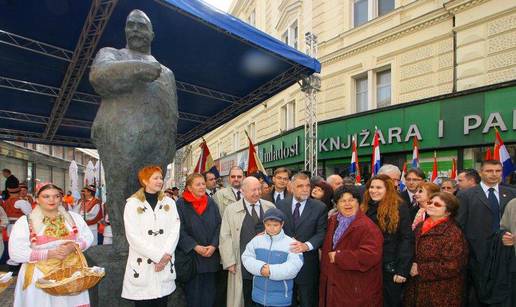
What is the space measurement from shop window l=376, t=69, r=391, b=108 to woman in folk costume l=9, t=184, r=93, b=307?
10.2 meters

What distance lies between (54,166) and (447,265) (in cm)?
3358

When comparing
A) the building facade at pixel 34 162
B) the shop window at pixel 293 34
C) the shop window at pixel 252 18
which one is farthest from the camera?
the shop window at pixel 252 18

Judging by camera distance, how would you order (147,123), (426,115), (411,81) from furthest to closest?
(411,81) → (426,115) → (147,123)

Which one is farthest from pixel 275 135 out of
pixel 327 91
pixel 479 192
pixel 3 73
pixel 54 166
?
pixel 54 166

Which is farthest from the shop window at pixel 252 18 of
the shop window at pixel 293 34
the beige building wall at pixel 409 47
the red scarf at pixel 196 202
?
the red scarf at pixel 196 202

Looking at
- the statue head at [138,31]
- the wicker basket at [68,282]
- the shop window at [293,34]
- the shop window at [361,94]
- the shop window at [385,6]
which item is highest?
the shop window at [293,34]

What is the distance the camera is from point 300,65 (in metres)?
8.43

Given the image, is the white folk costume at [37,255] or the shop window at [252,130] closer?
the white folk costume at [37,255]

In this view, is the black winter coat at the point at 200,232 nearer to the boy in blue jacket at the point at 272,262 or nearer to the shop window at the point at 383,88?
the boy in blue jacket at the point at 272,262

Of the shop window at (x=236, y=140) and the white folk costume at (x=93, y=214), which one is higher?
the shop window at (x=236, y=140)

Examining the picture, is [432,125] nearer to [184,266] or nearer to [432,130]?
[432,130]

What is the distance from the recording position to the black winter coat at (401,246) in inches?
135

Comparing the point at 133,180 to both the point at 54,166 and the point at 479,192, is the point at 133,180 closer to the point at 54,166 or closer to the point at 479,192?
the point at 479,192

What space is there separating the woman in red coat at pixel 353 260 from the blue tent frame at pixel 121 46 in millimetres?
4451
